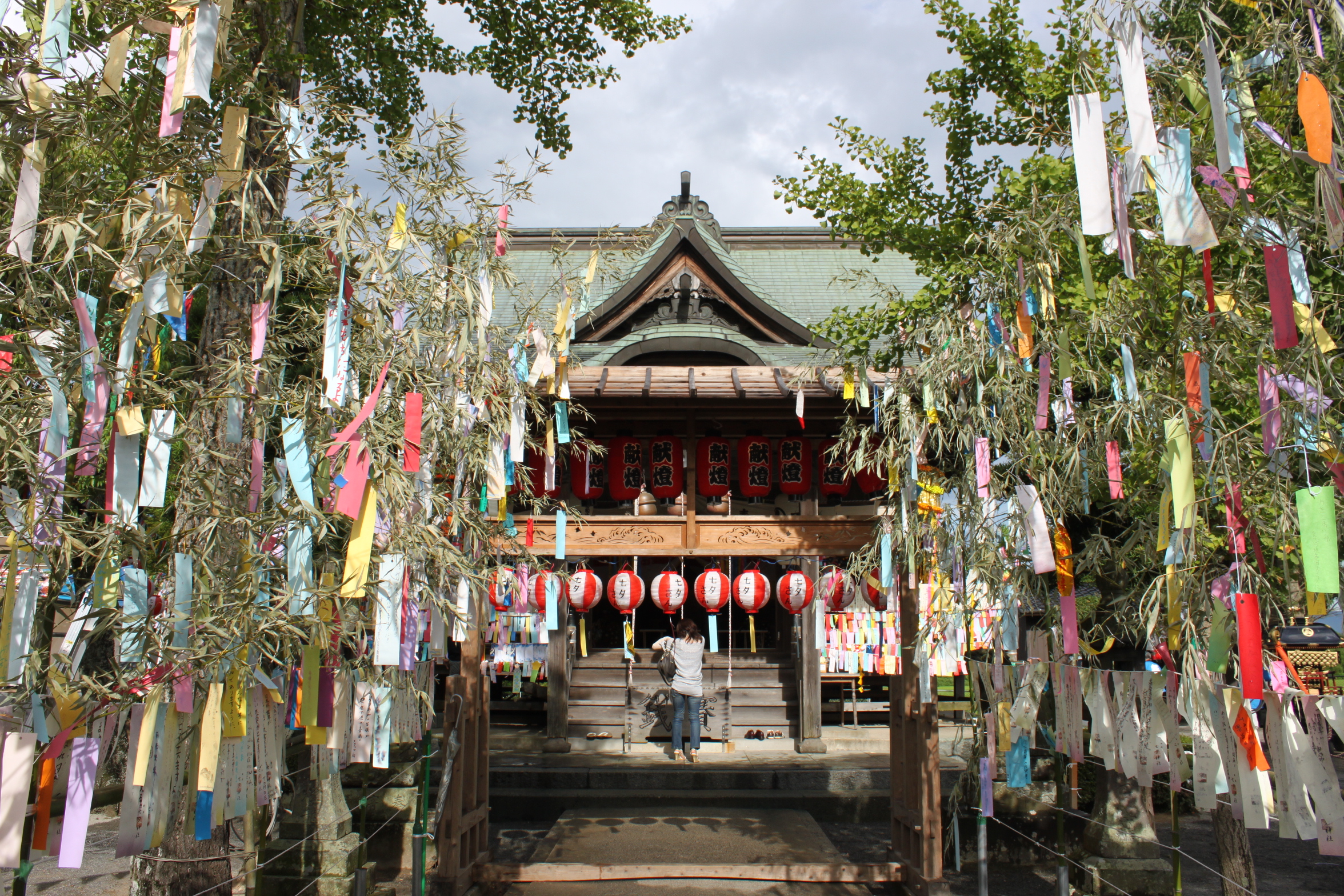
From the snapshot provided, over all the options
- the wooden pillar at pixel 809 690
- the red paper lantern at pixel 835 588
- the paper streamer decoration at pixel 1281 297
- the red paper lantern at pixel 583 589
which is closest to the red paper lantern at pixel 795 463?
the red paper lantern at pixel 835 588

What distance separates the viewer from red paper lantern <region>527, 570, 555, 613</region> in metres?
9.21

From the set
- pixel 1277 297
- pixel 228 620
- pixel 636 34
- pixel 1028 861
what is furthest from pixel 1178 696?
pixel 636 34

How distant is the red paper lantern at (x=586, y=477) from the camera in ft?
28.8

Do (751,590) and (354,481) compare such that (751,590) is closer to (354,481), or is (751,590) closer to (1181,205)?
(354,481)

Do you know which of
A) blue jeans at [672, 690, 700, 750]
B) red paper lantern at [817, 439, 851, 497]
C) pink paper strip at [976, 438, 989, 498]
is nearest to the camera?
pink paper strip at [976, 438, 989, 498]

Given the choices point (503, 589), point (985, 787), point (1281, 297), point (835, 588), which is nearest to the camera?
point (1281, 297)

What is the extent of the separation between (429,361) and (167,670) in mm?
2253

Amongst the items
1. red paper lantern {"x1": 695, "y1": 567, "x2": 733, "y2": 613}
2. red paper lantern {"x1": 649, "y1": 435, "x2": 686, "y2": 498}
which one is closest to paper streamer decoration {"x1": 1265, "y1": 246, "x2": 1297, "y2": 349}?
red paper lantern {"x1": 649, "y1": 435, "x2": 686, "y2": 498}

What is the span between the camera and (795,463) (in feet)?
28.8

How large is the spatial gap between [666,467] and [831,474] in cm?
168

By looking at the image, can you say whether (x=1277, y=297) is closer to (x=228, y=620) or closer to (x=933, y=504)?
(x=933, y=504)

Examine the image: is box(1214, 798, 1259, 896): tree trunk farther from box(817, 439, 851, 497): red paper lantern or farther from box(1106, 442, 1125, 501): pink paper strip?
box(817, 439, 851, 497): red paper lantern

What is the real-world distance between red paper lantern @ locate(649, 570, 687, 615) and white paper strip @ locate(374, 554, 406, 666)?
5.55m

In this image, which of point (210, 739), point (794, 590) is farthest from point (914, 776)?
point (210, 739)
